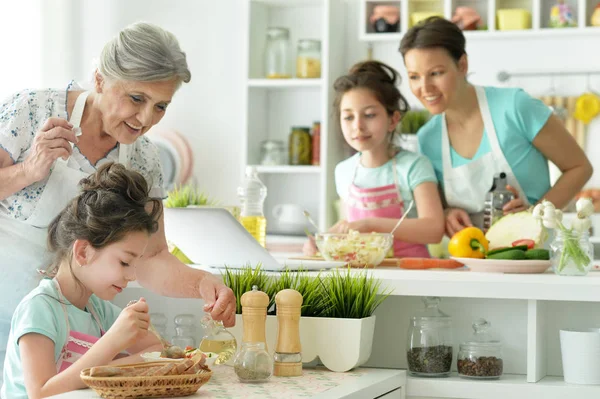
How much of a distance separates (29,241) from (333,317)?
2.06ft

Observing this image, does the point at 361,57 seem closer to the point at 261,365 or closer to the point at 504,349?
the point at 504,349

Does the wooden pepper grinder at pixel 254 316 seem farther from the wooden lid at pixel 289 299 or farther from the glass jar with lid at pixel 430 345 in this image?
the glass jar with lid at pixel 430 345

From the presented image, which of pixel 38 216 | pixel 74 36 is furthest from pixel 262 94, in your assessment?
pixel 38 216

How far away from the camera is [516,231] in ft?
7.18

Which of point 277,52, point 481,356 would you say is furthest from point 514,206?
point 277,52

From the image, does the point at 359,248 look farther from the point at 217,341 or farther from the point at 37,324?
the point at 37,324

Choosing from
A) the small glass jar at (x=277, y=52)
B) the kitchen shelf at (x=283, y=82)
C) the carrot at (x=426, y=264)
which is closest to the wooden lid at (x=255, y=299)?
the carrot at (x=426, y=264)

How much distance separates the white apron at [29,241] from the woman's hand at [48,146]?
93 mm

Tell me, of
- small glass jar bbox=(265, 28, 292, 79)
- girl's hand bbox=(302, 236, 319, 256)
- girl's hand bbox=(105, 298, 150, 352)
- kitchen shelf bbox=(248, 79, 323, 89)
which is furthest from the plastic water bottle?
small glass jar bbox=(265, 28, 292, 79)

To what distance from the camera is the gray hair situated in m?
1.72

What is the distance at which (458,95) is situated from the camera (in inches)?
113

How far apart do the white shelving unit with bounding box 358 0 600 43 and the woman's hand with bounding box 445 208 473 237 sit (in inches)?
65.8

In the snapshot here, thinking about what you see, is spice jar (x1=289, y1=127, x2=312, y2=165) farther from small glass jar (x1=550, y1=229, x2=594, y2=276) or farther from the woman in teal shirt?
small glass jar (x1=550, y1=229, x2=594, y2=276)

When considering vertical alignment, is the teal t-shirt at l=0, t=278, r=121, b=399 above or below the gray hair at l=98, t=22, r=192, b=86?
below
